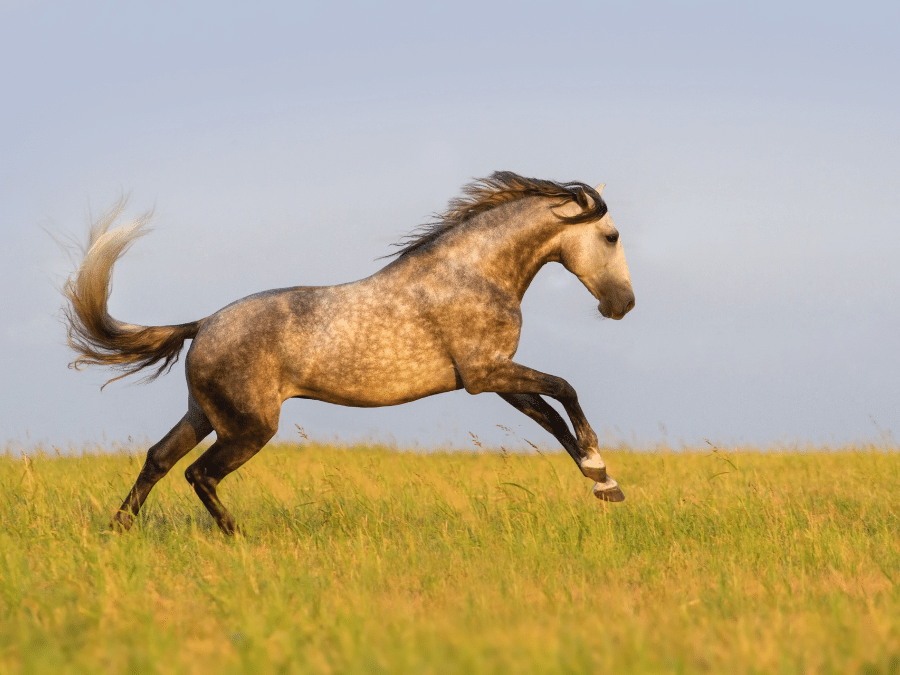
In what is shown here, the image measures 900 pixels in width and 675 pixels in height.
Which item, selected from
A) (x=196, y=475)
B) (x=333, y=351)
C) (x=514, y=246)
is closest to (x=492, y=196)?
(x=514, y=246)

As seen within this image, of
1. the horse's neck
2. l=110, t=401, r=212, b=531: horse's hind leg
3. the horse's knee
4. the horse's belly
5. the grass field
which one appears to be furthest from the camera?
l=110, t=401, r=212, b=531: horse's hind leg

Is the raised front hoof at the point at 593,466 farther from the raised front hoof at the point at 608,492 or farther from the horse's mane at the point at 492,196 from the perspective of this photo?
the horse's mane at the point at 492,196

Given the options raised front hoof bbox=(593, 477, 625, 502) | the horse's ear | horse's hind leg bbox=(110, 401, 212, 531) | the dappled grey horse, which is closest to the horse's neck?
the dappled grey horse

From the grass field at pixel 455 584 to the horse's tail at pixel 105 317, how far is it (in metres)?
1.36

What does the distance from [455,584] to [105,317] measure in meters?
3.86

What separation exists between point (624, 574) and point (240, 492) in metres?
4.80

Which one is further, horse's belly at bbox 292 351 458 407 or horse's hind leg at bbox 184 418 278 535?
horse's hind leg at bbox 184 418 278 535

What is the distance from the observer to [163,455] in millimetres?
6176

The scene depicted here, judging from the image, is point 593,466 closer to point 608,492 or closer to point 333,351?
point 608,492

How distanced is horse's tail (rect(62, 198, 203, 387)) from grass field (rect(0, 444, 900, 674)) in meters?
1.36

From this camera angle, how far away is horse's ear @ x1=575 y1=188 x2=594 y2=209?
608cm

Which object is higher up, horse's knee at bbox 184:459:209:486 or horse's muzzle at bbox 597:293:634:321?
horse's muzzle at bbox 597:293:634:321

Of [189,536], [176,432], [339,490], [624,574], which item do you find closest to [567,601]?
[624,574]

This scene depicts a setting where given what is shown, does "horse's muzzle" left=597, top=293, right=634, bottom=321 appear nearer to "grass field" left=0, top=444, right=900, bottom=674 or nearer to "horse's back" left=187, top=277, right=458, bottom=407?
"horse's back" left=187, top=277, right=458, bottom=407
